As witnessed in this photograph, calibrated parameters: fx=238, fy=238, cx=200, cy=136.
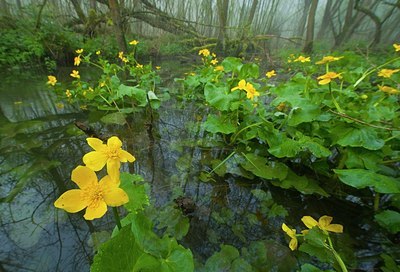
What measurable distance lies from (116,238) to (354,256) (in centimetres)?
103

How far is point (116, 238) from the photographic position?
1.58ft

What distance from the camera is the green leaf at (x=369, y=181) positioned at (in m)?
0.99

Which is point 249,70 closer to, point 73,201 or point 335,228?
point 335,228

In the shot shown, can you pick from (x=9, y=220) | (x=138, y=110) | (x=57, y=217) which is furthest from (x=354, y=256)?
(x=138, y=110)

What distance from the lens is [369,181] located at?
1007mm

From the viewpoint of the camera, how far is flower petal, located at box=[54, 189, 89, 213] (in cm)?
58

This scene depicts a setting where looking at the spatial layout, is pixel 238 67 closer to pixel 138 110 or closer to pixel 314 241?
pixel 138 110

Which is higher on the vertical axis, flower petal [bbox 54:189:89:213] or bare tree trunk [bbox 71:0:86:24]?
bare tree trunk [bbox 71:0:86:24]

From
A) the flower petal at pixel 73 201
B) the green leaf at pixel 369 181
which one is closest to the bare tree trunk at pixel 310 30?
the green leaf at pixel 369 181

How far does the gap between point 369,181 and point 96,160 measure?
107 cm

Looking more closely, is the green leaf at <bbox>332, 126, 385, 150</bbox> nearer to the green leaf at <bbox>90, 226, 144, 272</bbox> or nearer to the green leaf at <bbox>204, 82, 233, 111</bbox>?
the green leaf at <bbox>204, 82, 233, 111</bbox>

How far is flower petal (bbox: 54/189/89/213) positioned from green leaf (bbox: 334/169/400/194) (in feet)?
3.34

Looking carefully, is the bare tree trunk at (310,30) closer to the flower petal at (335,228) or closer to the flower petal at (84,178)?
the flower petal at (335,228)

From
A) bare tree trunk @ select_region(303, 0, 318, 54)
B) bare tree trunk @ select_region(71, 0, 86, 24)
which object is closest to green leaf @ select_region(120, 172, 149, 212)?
bare tree trunk @ select_region(71, 0, 86, 24)
